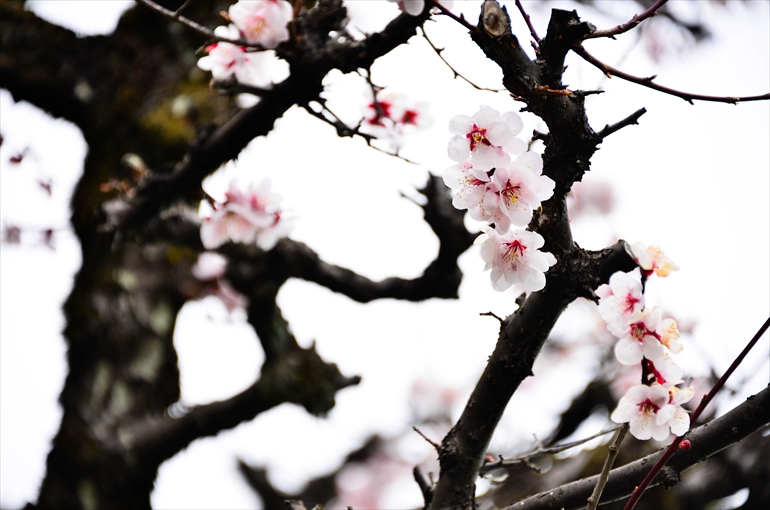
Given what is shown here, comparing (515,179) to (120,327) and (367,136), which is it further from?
(120,327)

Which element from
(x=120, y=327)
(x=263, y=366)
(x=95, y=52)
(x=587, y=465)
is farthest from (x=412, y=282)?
(x=95, y=52)

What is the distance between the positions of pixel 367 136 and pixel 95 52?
1918 millimetres

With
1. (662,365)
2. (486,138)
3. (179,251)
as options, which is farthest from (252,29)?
(179,251)

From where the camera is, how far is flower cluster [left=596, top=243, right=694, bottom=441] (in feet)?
2.92

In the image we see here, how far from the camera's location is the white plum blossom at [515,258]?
87 centimetres

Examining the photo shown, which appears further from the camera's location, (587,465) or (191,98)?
(191,98)

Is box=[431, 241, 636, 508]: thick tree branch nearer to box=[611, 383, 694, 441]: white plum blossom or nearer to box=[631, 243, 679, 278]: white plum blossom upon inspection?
box=[631, 243, 679, 278]: white plum blossom

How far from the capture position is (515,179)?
0.83 metres

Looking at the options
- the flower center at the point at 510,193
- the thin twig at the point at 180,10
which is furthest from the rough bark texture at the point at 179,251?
the thin twig at the point at 180,10

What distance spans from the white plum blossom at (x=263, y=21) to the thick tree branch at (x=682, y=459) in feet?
3.82

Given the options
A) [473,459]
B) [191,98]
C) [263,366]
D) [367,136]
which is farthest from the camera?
[191,98]

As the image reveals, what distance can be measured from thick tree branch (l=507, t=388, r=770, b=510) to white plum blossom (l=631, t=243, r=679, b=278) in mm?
233

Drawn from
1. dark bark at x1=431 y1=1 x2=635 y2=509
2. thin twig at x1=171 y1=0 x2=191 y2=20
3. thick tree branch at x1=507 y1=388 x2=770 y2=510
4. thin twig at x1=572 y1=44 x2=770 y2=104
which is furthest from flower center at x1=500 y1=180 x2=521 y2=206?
thin twig at x1=171 y1=0 x2=191 y2=20

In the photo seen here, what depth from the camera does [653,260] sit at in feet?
3.07
